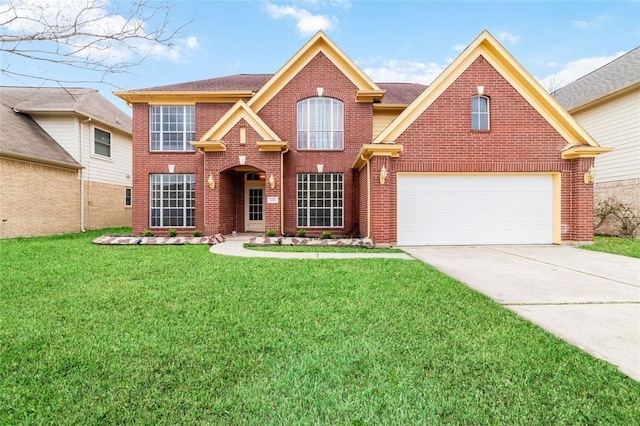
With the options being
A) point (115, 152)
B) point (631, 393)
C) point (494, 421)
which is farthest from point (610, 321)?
point (115, 152)

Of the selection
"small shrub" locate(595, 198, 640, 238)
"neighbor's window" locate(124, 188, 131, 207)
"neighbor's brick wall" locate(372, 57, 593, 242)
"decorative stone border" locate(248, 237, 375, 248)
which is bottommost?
"decorative stone border" locate(248, 237, 375, 248)

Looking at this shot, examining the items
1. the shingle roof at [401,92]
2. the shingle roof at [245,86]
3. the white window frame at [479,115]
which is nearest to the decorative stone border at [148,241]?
the shingle roof at [245,86]

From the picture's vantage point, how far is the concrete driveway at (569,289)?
329cm

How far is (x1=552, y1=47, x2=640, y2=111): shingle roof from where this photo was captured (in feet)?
44.5

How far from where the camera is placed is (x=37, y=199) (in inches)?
554

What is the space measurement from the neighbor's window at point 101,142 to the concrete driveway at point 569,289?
59.5ft

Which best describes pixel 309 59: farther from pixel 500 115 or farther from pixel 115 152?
pixel 115 152

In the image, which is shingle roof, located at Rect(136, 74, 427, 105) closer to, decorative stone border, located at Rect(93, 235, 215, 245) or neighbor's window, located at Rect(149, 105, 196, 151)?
neighbor's window, located at Rect(149, 105, 196, 151)

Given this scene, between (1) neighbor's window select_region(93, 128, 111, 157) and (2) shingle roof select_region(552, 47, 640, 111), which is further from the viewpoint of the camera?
(1) neighbor's window select_region(93, 128, 111, 157)

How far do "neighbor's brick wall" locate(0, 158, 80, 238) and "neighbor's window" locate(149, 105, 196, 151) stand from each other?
17.6 ft

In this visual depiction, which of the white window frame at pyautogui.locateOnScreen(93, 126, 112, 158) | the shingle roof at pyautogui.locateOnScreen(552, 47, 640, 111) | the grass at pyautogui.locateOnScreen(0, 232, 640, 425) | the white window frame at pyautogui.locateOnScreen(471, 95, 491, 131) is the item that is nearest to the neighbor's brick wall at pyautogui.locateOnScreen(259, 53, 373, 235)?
the white window frame at pyautogui.locateOnScreen(471, 95, 491, 131)

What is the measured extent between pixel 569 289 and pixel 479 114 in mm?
7344

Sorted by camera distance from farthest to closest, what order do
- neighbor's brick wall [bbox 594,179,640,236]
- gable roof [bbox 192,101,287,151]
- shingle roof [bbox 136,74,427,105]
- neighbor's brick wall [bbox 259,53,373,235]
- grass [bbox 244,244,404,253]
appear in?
shingle roof [bbox 136,74,427,105], neighbor's brick wall [bbox 259,53,373,235], neighbor's brick wall [bbox 594,179,640,236], gable roof [bbox 192,101,287,151], grass [bbox 244,244,404,253]

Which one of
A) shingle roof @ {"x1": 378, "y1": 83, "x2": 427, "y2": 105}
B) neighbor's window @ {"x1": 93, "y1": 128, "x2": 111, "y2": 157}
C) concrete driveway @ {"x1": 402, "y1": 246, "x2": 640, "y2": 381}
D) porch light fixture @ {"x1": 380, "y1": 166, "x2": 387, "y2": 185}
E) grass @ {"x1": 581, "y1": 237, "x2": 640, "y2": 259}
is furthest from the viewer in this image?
neighbor's window @ {"x1": 93, "y1": 128, "x2": 111, "y2": 157}
